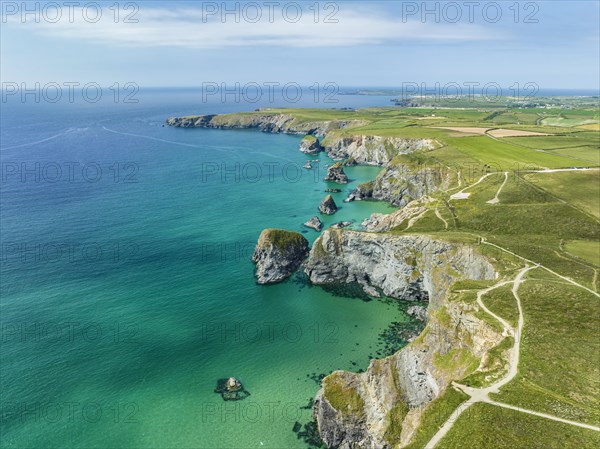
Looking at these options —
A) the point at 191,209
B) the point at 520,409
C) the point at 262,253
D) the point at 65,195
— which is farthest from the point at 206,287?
the point at 65,195

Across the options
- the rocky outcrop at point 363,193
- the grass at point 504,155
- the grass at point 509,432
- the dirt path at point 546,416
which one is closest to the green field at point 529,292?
the grass at point 509,432

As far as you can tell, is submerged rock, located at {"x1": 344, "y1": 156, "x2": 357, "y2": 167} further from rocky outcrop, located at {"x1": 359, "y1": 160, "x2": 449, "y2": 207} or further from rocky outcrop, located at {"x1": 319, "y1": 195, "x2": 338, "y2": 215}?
rocky outcrop, located at {"x1": 319, "y1": 195, "x2": 338, "y2": 215}

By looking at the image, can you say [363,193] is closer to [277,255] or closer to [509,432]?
[277,255]

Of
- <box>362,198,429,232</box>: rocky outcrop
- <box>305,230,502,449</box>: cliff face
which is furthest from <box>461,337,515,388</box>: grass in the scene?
<box>362,198,429,232</box>: rocky outcrop

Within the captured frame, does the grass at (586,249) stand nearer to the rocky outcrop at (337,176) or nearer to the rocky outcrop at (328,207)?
the rocky outcrop at (328,207)

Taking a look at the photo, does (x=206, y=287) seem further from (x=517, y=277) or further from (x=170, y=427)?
(x=517, y=277)

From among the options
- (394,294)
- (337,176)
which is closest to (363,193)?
(337,176)
